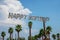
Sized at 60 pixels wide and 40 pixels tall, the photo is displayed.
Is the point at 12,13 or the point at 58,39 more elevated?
the point at 12,13

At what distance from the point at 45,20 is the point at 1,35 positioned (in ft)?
295

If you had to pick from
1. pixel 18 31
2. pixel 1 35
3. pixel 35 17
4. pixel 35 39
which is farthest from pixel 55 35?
pixel 35 17

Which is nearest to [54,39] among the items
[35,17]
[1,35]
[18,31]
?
[1,35]

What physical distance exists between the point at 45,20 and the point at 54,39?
108m

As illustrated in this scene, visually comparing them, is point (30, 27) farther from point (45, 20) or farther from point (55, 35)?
point (45, 20)

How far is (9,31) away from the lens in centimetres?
13338

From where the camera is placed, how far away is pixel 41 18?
56.0 metres

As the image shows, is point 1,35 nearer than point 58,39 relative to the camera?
Yes

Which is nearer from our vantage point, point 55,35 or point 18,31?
point 18,31

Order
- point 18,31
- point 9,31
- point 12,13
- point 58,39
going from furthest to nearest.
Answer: point 58,39
point 9,31
point 18,31
point 12,13

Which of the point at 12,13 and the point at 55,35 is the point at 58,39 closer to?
the point at 55,35

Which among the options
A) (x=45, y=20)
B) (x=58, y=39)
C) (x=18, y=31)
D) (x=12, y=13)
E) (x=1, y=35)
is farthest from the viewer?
(x=58, y=39)

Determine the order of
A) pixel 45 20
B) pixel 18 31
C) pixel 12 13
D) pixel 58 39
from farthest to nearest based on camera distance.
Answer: pixel 58 39 → pixel 18 31 → pixel 45 20 → pixel 12 13

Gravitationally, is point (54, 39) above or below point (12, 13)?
below
